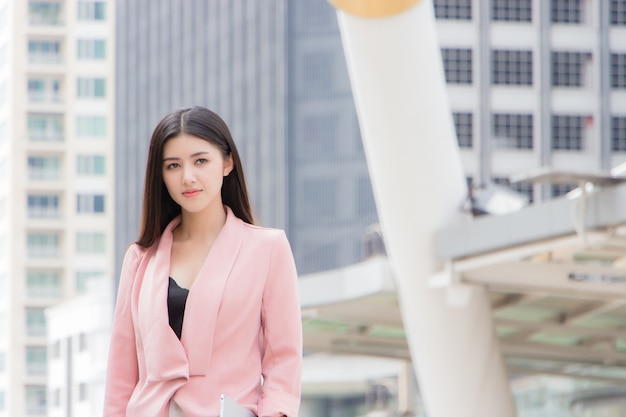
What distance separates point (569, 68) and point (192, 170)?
76539 mm

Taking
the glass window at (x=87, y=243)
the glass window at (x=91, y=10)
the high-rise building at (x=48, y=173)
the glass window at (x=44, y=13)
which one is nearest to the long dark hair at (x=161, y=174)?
the high-rise building at (x=48, y=173)

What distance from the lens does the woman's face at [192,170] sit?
416 cm

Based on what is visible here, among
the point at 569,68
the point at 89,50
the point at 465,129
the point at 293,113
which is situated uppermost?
the point at 89,50

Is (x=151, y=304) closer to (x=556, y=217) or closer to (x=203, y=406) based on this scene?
(x=203, y=406)

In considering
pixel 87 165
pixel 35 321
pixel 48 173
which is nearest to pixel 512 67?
pixel 87 165

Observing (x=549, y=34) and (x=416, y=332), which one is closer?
(x=416, y=332)

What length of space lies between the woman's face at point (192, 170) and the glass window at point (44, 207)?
10966 centimetres

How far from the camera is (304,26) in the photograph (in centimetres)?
8162

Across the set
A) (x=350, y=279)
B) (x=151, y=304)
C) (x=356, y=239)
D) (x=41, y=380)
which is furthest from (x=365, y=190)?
(x=151, y=304)

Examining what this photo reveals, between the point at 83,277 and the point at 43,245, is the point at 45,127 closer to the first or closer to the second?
the point at 43,245

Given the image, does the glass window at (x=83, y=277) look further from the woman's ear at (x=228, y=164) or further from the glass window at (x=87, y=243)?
the woman's ear at (x=228, y=164)

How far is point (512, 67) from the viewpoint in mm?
78812

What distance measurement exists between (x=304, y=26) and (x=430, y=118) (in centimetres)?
6386

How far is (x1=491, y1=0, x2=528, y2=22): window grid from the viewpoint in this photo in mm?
77875
